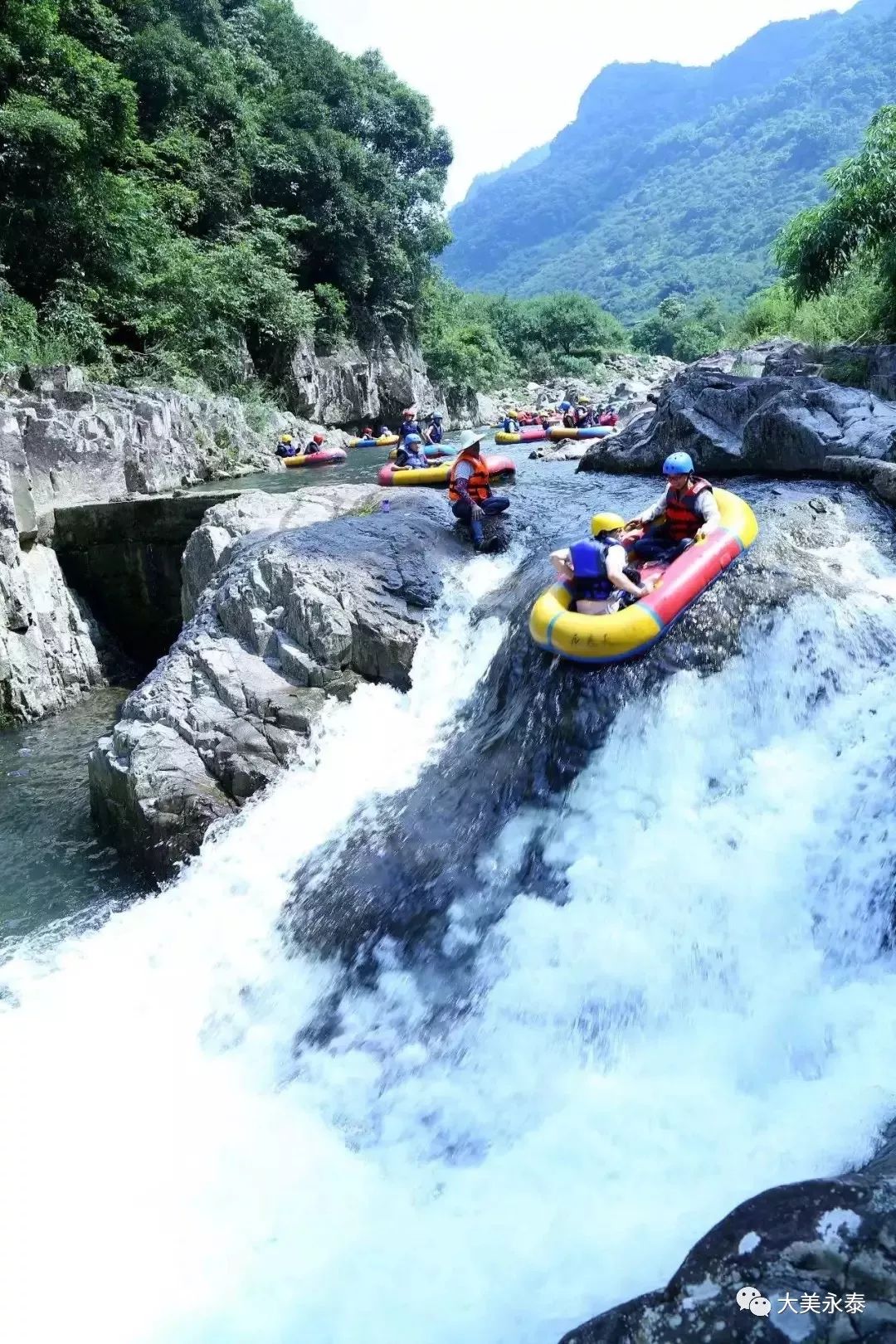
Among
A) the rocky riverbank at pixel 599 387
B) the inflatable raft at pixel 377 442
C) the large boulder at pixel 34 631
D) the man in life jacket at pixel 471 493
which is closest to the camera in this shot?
the man in life jacket at pixel 471 493

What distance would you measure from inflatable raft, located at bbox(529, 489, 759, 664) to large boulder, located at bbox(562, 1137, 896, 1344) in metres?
3.65

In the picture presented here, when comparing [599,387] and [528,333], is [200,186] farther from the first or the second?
[528,333]

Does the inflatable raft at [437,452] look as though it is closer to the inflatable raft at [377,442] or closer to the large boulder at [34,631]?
the large boulder at [34,631]

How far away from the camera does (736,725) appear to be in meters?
5.36

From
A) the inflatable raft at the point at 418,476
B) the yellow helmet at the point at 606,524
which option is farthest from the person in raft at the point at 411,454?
the yellow helmet at the point at 606,524

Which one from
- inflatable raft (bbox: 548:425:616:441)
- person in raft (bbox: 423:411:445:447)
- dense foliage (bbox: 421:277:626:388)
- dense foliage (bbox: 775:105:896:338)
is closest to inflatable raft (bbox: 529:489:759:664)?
dense foliage (bbox: 775:105:896:338)

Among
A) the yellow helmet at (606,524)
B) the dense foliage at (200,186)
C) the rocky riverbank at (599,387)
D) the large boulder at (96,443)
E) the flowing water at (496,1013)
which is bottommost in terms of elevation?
the flowing water at (496,1013)

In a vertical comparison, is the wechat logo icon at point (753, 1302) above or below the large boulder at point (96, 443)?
below

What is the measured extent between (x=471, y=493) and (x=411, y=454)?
454cm

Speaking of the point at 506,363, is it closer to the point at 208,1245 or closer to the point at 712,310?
the point at 712,310

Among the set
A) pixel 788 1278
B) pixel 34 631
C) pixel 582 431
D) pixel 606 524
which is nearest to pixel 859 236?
pixel 582 431

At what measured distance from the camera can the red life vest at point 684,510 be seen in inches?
263

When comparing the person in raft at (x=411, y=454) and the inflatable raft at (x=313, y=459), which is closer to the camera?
the person in raft at (x=411, y=454)

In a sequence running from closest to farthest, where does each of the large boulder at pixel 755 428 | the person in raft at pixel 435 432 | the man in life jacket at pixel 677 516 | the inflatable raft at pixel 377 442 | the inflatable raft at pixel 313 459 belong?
the man in life jacket at pixel 677 516 → the large boulder at pixel 755 428 → the person in raft at pixel 435 432 → the inflatable raft at pixel 313 459 → the inflatable raft at pixel 377 442
